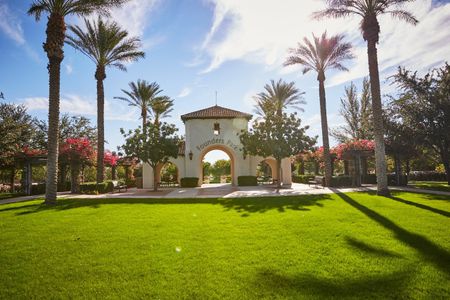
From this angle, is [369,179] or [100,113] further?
[369,179]

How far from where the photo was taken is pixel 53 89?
14.2 m

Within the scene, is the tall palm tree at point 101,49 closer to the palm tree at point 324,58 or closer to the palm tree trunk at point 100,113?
the palm tree trunk at point 100,113

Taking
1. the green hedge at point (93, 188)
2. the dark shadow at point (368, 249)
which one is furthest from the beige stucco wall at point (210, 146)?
the dark shadow at point (368, 249)

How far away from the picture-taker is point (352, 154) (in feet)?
74.2

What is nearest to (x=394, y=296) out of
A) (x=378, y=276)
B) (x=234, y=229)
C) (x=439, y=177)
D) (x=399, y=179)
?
(x=378, y=276)

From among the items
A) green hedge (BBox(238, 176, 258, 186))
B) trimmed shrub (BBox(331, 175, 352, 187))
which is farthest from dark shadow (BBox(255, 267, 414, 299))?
green hedge (BBox(238, 176, 258, 186))

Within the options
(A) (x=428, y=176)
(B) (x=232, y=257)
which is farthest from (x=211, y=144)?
(A) (x=428, y=176)

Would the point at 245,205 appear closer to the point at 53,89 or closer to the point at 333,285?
the point at 333,285

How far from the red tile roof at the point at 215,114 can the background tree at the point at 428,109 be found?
1395 centimetres

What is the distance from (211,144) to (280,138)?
8283mm

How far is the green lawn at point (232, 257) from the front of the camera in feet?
13.2

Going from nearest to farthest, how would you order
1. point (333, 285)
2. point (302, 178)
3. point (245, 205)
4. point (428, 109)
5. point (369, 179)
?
point (333, 285) < point (245, 205) < point (428, 109) < point (369, 179) < point (302, 178)

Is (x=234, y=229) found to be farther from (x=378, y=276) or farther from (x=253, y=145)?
(x=253, y=145)

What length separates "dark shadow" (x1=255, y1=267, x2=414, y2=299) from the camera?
12.4 ft
